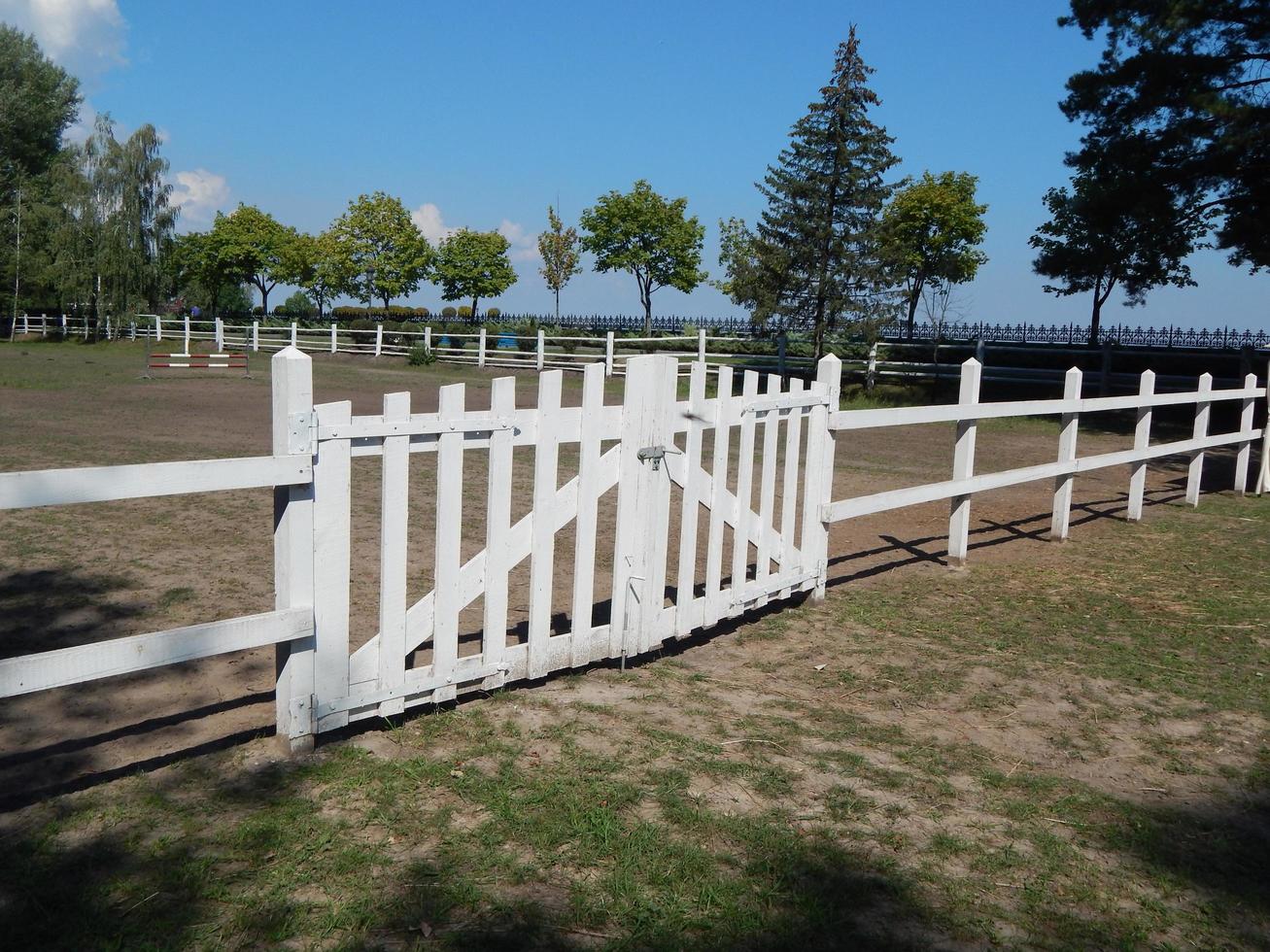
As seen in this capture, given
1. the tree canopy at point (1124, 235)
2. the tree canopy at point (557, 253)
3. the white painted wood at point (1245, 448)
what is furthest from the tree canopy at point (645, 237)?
the white painted wood at point (1245, 448)

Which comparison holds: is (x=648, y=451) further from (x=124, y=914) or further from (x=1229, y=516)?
(x=1229, y=516)

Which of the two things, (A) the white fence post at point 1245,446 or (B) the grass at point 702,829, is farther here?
(A) the white fence post at point 1245,446

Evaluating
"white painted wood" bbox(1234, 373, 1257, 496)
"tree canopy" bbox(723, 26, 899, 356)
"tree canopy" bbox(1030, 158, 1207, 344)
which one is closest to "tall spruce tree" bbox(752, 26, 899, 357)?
"tree canopy" bbox(723, 26, 899, 356)

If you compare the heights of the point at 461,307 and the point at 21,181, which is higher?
the point at 21,181

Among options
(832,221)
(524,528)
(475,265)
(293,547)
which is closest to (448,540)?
(524,528)

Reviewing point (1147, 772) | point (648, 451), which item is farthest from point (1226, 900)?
point (648, 451)

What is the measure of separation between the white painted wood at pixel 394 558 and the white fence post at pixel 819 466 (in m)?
2.88

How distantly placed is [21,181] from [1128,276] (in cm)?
5175

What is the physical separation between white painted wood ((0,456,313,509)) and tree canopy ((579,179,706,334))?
162 feet

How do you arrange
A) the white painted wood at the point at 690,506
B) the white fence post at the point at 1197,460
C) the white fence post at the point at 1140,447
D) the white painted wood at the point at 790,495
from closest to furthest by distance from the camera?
1. the white painted wood at the point at 690,506
2. the white painted wood at the point at 790,495
3. the white fence post at the point at 1140,447
4. the white fence post at the point at 1197,460

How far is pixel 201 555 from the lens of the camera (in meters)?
6.77

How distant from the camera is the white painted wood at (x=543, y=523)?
4.25 metres

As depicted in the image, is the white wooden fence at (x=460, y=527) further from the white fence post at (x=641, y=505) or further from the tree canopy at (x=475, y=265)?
the tree canopy at (x=475, y=265)

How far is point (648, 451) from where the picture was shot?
186 inches
